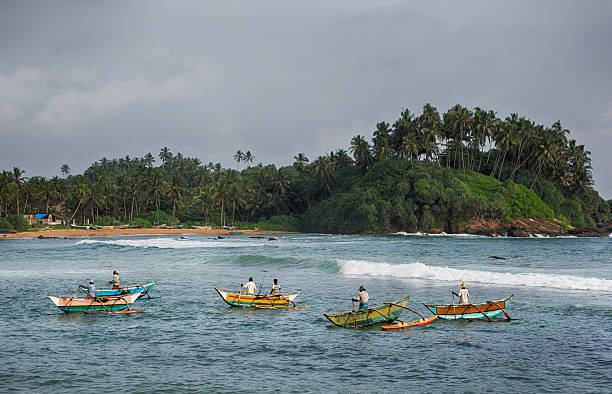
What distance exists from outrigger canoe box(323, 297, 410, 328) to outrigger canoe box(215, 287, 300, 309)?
14.7ft

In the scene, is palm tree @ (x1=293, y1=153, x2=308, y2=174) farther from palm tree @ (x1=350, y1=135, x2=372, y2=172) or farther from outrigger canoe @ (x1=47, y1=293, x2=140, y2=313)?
outrigger canoe @ (x1=47, y1=293, x2=140, y2=313)

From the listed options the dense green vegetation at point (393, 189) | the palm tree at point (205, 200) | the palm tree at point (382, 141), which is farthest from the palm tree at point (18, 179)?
the palm tree at point (382, 141)

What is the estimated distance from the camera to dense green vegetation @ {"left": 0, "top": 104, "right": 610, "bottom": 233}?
103375 millimetres

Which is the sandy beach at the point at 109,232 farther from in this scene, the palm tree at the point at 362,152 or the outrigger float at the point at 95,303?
the outrigger float at the point at 95,303

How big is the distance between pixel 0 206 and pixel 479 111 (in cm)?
10375

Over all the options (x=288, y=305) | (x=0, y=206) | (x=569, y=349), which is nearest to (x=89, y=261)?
(x=288, y=305)

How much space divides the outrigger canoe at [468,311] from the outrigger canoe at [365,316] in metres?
1.65

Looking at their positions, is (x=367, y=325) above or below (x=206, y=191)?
below

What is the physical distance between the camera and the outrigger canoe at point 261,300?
23734mm

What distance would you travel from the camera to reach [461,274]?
1348 inches

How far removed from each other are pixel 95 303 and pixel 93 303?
88 millimetres

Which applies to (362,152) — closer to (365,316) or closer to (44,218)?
(44,218)

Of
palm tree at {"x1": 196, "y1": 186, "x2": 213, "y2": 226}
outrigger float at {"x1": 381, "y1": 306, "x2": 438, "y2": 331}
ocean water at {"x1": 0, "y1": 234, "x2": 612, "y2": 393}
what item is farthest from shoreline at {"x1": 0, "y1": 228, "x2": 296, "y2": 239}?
outrigger float at {"x1": 381, "y1": 306, "x2": 438, "y2": 331}

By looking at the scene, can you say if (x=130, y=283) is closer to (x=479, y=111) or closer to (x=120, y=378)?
(x=120, y=378)
